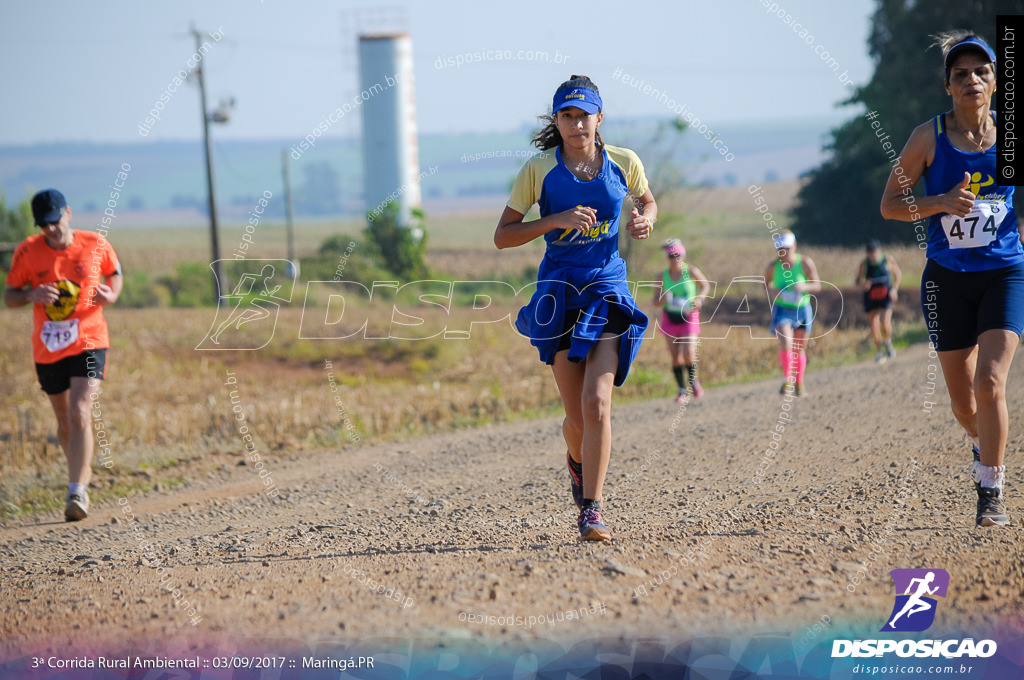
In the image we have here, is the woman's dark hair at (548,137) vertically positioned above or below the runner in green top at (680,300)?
above

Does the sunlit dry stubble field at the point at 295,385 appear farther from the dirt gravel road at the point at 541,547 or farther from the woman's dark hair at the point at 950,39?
the woman's dark hair at the point at 950,39

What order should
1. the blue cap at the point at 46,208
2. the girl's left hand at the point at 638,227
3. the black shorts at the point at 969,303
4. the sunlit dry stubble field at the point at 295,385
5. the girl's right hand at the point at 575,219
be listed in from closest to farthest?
the girl's right hand at the point at 575,219
the black shorts at the point at 969,303
the girl's left hand at the point at 638,227
the blue cap at the point at 46,208
the sunlit dry stubble field at the point at 295,385

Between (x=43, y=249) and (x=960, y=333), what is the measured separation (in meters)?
5.87

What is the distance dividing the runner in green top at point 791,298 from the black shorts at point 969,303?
18.3 feet

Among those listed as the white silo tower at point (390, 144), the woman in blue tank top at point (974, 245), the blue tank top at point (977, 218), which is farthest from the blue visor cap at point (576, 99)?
the white silo tower at point (390, 144)

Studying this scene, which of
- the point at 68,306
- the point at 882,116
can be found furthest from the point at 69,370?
the point at 882,116

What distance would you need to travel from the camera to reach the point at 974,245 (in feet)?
14.7

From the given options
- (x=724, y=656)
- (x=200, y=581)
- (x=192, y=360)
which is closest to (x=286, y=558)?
(x=200, y=581)

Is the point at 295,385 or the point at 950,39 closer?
the point at 950,39

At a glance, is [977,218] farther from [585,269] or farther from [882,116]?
[882,116]

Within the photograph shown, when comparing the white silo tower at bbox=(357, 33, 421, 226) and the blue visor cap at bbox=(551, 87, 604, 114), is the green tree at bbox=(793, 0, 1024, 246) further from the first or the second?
the blue visor cap at bbox=(551, 87, 604, 114)

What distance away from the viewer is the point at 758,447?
296 inches

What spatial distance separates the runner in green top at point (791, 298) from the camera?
33.7ft

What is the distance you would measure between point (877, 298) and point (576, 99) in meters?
10.9
